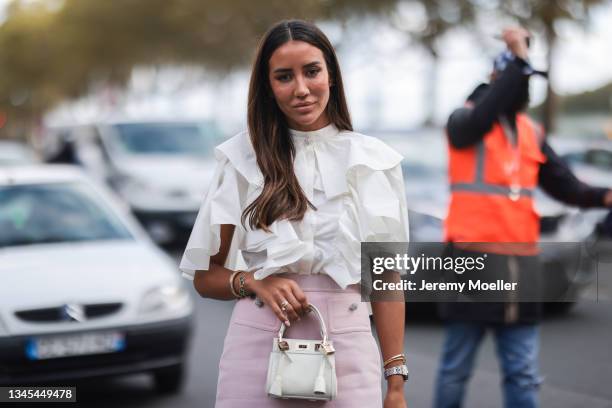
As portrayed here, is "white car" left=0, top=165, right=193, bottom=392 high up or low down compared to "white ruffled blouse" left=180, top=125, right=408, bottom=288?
up

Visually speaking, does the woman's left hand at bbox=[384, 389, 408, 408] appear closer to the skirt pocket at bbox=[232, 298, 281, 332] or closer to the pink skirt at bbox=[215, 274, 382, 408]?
the pink skirt at bbox=[215, 274, 382, 408]

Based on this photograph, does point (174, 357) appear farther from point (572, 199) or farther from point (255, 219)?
point (255, 219)

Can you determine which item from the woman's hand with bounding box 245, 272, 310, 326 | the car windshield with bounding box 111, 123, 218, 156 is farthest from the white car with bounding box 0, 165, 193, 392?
the car windshield with bounding box 111, 123, 218, 156

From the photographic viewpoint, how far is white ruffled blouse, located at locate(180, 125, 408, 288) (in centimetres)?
260

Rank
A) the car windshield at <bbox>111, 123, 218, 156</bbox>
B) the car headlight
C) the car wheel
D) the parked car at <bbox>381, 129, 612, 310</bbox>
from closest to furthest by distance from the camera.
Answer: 1. the car headlight
2. the car wheel
3. the parked car at <bbox>381, 129, 612, 310</bbox>
4. the car windshield at <bbox>111, 123, 218, 156</bbox>

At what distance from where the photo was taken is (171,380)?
6145 millimetres

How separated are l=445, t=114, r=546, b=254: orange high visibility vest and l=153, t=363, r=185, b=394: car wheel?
2.50 m

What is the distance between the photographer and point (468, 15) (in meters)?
20.5

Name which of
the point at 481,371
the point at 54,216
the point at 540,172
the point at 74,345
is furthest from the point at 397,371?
the point at 54,216

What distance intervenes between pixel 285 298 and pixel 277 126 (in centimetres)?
49

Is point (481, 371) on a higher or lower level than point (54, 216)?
lower

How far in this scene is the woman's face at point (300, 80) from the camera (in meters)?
2.68

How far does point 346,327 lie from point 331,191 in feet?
1.18

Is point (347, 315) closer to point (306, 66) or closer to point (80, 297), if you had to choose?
point (306, 66)
